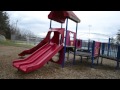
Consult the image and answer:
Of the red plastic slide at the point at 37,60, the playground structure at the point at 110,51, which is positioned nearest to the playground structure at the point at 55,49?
the red plastic slide at the point at 37,60

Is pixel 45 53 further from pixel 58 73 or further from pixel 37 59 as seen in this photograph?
pixel 58 73

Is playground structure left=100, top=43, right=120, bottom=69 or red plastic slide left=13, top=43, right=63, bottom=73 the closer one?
red plastic slide left=13, top=43, right=63, bottom=73

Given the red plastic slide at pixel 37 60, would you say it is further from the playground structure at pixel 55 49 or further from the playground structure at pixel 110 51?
the playground structure at pixel 110 51

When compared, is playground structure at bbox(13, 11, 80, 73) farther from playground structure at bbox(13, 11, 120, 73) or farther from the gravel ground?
the gravel ground

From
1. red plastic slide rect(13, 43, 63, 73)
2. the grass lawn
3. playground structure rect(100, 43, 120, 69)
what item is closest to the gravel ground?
the grass lawn

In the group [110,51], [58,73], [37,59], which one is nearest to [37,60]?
[37,59]

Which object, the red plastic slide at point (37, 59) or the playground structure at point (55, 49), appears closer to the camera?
the red plastic slide at point (37, 59)

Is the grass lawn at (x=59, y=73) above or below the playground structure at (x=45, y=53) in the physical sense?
below

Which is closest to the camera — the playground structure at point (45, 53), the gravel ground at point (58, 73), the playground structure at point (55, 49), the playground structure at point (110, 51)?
the gravel ground at point (58, 73)

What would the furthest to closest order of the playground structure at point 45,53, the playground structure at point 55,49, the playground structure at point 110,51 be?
the playground structure at point 110,51 → the playground structure at point 55,49 → the playground structure at point 45,53

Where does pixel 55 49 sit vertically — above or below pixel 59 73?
above
